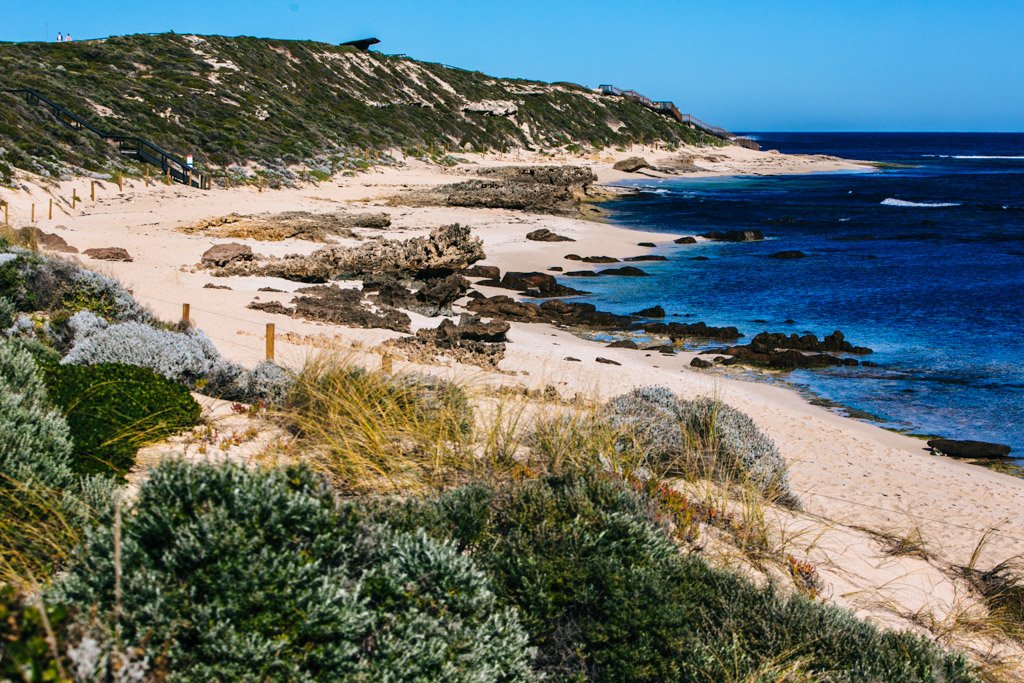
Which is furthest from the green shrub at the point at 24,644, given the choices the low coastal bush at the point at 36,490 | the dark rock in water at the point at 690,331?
the dark rock in water at the point at 690,331

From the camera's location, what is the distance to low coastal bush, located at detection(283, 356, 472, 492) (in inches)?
236

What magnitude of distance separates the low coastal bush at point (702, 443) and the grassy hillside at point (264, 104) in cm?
2531

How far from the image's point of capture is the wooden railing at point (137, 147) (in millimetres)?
33469

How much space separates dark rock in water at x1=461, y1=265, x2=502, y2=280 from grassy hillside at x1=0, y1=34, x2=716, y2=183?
49.1ft

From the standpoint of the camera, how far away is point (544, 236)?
31484 millimetres

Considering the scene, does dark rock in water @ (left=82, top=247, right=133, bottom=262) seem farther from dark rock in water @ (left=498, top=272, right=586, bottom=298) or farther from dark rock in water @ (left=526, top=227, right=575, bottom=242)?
dark rock in water @ (left=526, top=227, right=575, bottom=242)

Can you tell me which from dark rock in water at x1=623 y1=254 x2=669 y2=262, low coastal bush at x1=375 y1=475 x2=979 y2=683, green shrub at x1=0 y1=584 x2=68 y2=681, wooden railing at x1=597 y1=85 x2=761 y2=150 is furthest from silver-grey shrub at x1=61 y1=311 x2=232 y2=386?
wooden railing at x1=597 y1=85 x2=761 y2=150

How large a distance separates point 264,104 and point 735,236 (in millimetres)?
29501

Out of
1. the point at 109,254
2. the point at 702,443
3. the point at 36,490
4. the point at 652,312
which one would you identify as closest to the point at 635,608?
the point at 36,490

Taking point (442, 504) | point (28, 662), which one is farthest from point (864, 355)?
point (28, 662)

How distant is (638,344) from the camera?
17750 millimetres

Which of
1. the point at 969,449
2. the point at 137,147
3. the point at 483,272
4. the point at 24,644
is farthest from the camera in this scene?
the point at 137,147

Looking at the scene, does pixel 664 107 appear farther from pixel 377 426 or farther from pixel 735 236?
pixel 377 426

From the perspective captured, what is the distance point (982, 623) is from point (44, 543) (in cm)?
603
